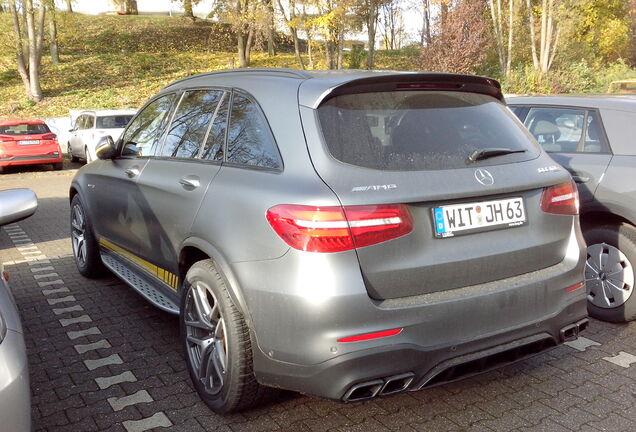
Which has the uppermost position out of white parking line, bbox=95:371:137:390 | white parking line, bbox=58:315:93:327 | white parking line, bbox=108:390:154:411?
white parking line, bbox=108:390:154:411

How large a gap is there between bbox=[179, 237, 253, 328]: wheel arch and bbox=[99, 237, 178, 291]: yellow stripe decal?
0.21 meters

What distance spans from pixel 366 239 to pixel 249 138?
100 centimetres

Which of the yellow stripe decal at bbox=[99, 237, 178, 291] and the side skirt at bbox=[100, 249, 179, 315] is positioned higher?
the yellow stripe decal at bbox=[99, 237, 178, 291]

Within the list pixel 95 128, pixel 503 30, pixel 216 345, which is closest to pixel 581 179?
pixel 216 345

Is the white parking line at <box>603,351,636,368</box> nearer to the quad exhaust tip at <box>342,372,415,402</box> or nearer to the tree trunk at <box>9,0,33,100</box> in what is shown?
the quad exhaust tip at <box>342,372,415,402</box>

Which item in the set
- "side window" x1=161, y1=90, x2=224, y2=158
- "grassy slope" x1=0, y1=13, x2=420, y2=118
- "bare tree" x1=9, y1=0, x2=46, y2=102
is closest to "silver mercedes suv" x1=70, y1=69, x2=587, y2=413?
"side window" x1=161, y1=90, x2=224, y2=158

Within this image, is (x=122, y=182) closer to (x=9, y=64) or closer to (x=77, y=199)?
(x=77, y=199)

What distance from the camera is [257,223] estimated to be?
2.79 meters

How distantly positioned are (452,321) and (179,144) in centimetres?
219

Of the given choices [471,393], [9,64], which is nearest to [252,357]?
[471,393]

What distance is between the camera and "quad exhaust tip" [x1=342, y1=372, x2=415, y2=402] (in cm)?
256

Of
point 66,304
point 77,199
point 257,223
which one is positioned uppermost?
point 257,223

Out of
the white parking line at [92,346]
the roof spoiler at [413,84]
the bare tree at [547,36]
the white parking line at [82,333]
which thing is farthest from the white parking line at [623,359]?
the bare tree at [547,36]

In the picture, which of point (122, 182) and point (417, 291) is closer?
point (417, 291)
